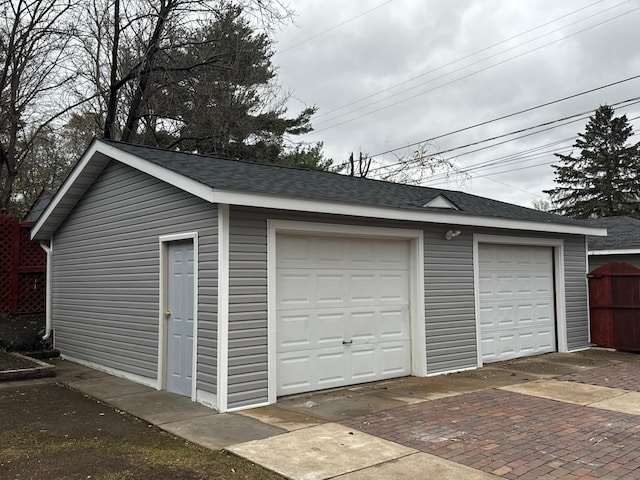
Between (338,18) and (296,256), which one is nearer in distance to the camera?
(296,256)

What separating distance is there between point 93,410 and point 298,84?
15326 mm

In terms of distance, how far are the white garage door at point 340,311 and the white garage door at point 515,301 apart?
1.92m

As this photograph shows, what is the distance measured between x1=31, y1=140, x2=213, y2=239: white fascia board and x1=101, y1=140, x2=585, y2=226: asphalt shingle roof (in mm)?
65

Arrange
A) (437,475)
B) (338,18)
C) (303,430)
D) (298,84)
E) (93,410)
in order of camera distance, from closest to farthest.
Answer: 1. (437,475)
2. (303,430)
3. (93,410)
4. (338,18)
5. (298,84)

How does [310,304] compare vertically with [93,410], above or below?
above

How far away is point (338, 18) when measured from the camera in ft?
47.2

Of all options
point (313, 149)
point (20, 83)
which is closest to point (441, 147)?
point (313, 149)

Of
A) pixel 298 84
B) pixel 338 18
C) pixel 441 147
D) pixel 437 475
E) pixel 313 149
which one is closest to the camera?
pixel 437 475

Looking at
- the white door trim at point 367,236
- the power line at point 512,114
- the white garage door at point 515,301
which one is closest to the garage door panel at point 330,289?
the white door trim at point 367,236

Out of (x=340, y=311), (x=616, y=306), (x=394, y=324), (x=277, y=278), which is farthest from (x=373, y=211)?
(x=616, y=306)

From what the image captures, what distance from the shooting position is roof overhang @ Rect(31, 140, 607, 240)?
19.3 ft

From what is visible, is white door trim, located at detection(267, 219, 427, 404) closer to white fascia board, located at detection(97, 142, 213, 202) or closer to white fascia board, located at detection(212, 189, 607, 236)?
white fascia board, located at detection(212, 189, 607, 236)

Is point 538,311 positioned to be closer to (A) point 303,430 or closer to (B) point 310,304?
(B) point 310,304

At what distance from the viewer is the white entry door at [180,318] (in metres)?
6.54
